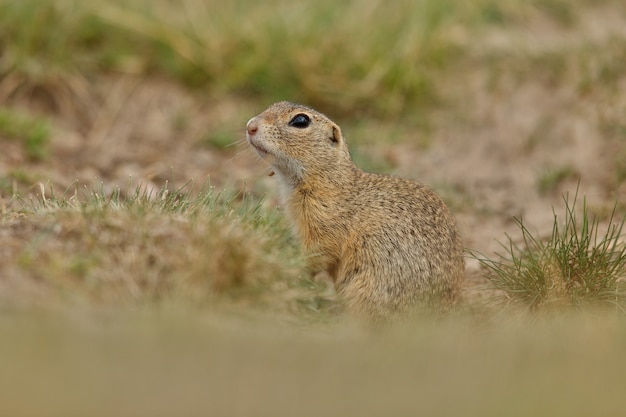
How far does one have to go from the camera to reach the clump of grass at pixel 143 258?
522 centimetres

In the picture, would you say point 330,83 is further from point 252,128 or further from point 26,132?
point 252,128

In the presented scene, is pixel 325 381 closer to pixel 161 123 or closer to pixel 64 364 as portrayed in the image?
pixel 64 364

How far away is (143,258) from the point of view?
17.8 feet

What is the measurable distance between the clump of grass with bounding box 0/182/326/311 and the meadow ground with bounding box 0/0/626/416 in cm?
1

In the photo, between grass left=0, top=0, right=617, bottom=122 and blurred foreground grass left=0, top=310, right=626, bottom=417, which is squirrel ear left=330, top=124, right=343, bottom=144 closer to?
blurred foreground grass left=0, top=310, right=626, bottom=417

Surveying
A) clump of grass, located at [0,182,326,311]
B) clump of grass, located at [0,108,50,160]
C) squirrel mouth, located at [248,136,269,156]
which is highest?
clump of grass, located at [0,108,50,160]

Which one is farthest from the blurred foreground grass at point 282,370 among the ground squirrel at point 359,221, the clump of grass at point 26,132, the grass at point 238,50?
the grass at point 238,50

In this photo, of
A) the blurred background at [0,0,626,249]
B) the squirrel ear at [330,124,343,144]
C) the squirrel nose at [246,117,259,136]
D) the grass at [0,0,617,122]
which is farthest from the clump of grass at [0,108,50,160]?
the squirrel ear at [330,124,343,144]

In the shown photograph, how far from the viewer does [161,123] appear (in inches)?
392

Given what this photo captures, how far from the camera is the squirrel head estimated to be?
6286 millimetres

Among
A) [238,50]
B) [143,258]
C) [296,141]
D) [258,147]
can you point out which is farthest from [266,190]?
[143,258]

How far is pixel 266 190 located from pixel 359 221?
2121 mm

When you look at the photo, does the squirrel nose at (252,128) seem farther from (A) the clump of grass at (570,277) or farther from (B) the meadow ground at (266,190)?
(A) the clump of grass at (570,277)

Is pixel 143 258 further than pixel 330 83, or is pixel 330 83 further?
pixel 330 83
